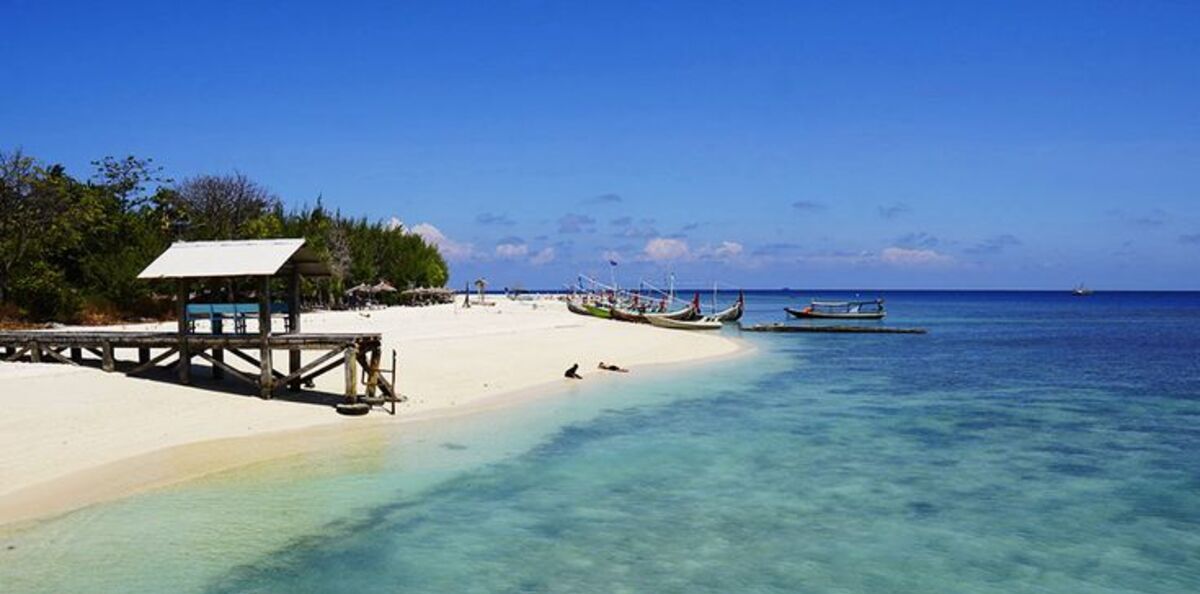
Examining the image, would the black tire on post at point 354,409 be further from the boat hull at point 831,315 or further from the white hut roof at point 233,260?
the boat hull at point 831,315

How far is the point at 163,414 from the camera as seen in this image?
1894 centimetres

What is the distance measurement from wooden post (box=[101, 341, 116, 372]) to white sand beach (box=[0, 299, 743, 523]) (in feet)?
0.84

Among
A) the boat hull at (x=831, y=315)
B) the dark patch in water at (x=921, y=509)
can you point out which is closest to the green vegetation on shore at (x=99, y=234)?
the dark patch in water at (x=921, y=509)

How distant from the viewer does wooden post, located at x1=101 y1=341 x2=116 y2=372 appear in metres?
22.4

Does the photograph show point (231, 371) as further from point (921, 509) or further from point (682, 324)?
point (682, 324)

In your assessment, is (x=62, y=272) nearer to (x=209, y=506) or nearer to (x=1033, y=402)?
(x=209, y=506)

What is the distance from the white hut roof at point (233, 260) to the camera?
814 inches

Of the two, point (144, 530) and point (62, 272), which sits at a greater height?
point (62, 272)

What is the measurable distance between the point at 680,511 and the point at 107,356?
16153 mm

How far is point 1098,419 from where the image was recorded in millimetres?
23750

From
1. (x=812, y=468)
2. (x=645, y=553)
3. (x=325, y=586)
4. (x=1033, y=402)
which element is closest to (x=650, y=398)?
(x=812, y=468)

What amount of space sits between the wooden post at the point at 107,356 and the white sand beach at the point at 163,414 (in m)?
0.26

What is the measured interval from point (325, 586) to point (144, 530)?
339 centimetres

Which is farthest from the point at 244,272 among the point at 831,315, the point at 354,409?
the point at 831,315
